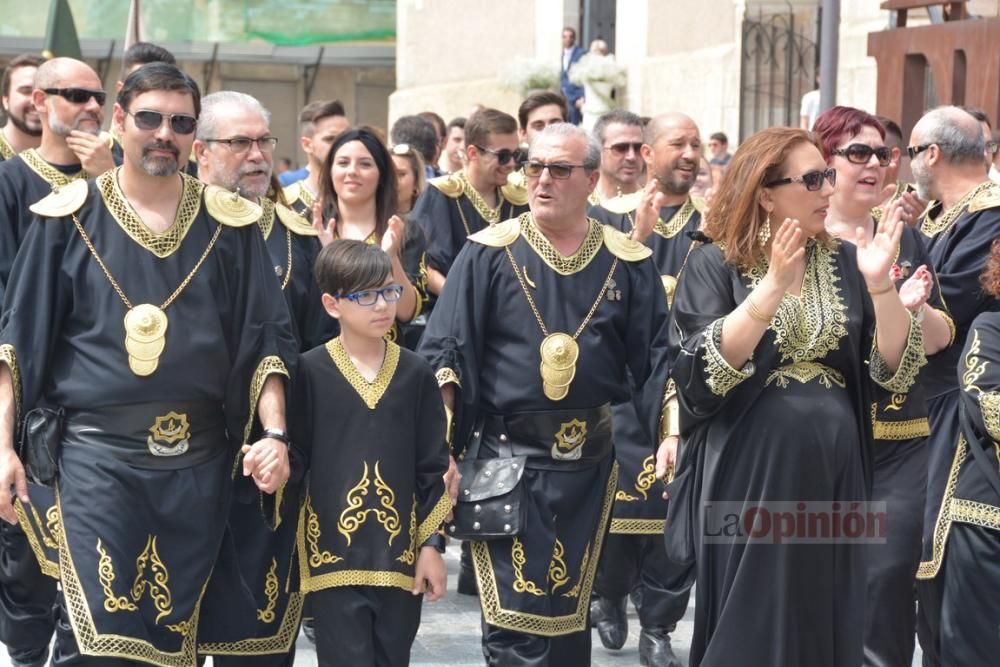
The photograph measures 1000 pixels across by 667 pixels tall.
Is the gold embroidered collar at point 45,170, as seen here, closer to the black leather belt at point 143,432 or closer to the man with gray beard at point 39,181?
the man with gray beard at point 39,181

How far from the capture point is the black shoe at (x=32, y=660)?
6934 millimetres

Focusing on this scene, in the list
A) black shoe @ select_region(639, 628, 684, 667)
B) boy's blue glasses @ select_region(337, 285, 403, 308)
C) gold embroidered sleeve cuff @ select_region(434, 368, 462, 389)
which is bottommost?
black shoe @ select_region(639, 628, 684, 667)

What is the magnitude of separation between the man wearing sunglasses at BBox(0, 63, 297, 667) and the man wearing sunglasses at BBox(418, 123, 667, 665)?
0.92 metres

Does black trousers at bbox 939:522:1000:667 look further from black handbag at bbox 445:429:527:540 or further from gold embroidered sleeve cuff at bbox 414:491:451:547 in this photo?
gold embroidered sleeve cuff at bbox 414:491:451:547

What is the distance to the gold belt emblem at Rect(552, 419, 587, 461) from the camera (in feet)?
21.1

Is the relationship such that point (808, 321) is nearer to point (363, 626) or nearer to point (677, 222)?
point (363, 626)

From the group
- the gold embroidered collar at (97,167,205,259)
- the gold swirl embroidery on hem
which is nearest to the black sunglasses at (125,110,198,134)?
the gold embroidered collar at (97,167,205,259)

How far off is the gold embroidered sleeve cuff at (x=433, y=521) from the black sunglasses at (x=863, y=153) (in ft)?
6.61

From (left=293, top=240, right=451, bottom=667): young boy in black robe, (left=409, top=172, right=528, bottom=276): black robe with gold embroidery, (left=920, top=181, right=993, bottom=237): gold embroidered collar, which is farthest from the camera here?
(left=409, top=172, right=528, bottom=276): black robe with gold embroidery

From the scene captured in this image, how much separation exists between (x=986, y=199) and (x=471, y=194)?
2.93 m

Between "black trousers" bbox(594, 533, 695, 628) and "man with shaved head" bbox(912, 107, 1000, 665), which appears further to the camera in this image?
"black trousers" bbox(594, 533, 695, 628)

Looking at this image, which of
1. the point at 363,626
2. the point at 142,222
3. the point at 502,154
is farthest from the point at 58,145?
the point at 363,626

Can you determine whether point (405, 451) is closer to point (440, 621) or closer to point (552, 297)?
point (552, 297)

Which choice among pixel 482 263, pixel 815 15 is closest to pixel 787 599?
pixel 482 263
